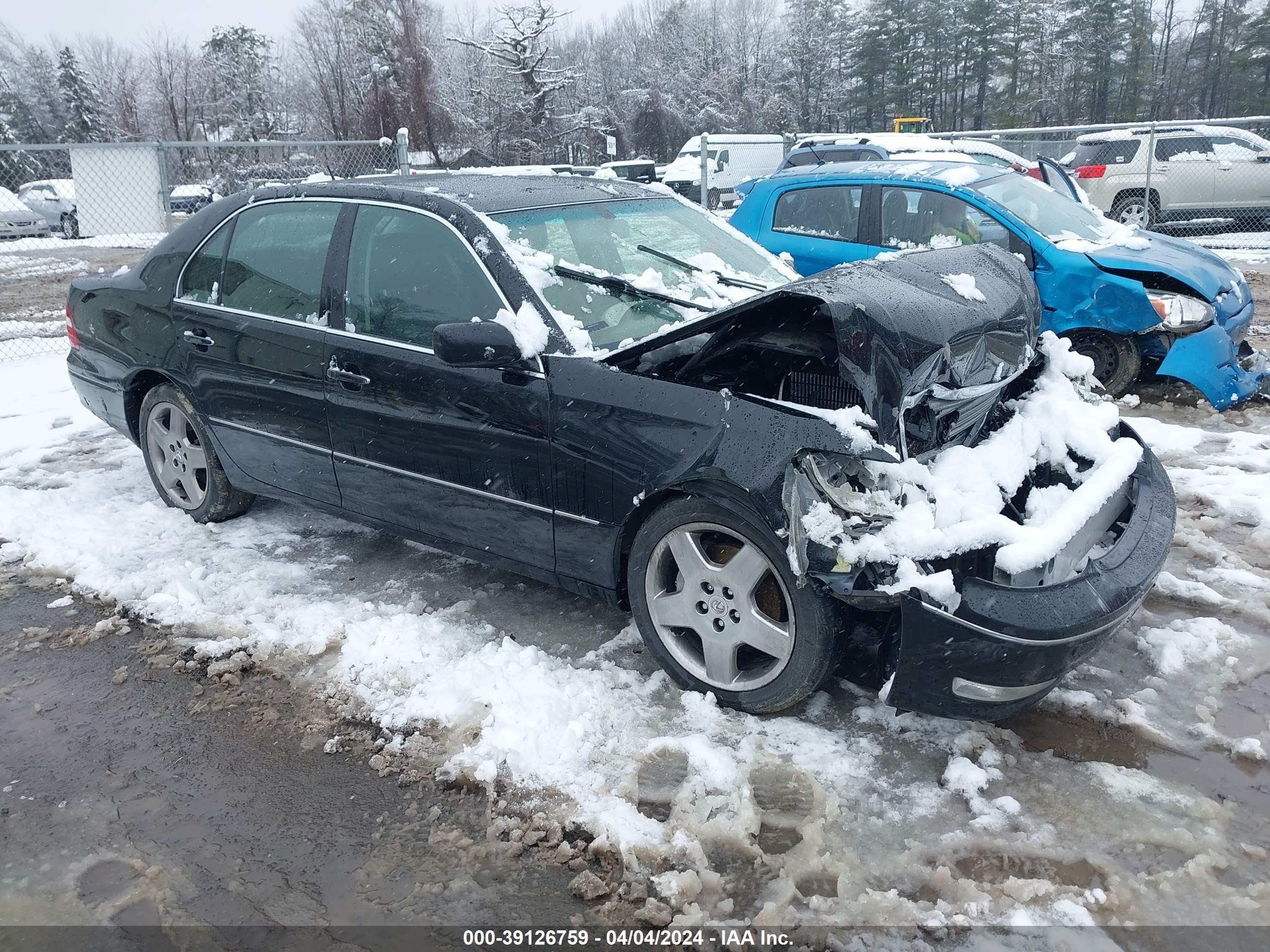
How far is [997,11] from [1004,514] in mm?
51152

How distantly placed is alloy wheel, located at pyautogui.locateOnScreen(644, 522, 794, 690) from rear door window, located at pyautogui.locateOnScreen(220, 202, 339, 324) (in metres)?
1.91

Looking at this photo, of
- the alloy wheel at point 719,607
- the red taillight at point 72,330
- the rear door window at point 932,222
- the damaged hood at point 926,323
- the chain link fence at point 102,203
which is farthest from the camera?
the chain link fence at point 102,203

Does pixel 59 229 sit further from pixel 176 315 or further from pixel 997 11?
pixel 997 11

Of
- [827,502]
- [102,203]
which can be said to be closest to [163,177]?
[827,502]

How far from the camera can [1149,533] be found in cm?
311

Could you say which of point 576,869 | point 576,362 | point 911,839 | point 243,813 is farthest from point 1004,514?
point 243,813

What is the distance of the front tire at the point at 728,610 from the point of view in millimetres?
2842

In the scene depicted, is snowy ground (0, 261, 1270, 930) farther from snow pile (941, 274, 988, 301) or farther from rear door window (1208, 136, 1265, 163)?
rear door window (1208, 136, 1265, 163)

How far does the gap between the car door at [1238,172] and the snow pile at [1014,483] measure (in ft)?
42.5

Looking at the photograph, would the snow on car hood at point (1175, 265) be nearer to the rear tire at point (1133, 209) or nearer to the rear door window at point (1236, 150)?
the rear tire at point (1133, 209)

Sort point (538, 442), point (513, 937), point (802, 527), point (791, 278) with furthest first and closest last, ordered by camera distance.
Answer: point (791, 278) < point (538, 442) < point (802, 527) < point (513, 937)

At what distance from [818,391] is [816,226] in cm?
437

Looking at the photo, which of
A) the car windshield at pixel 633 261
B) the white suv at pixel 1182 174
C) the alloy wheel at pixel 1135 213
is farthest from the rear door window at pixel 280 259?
the alloy wheel at pixel 1135 213

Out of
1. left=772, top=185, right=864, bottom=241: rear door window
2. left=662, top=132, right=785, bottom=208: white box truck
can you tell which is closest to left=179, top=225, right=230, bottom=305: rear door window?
left=772, top=185, right=864, bottom=241: rear door window
